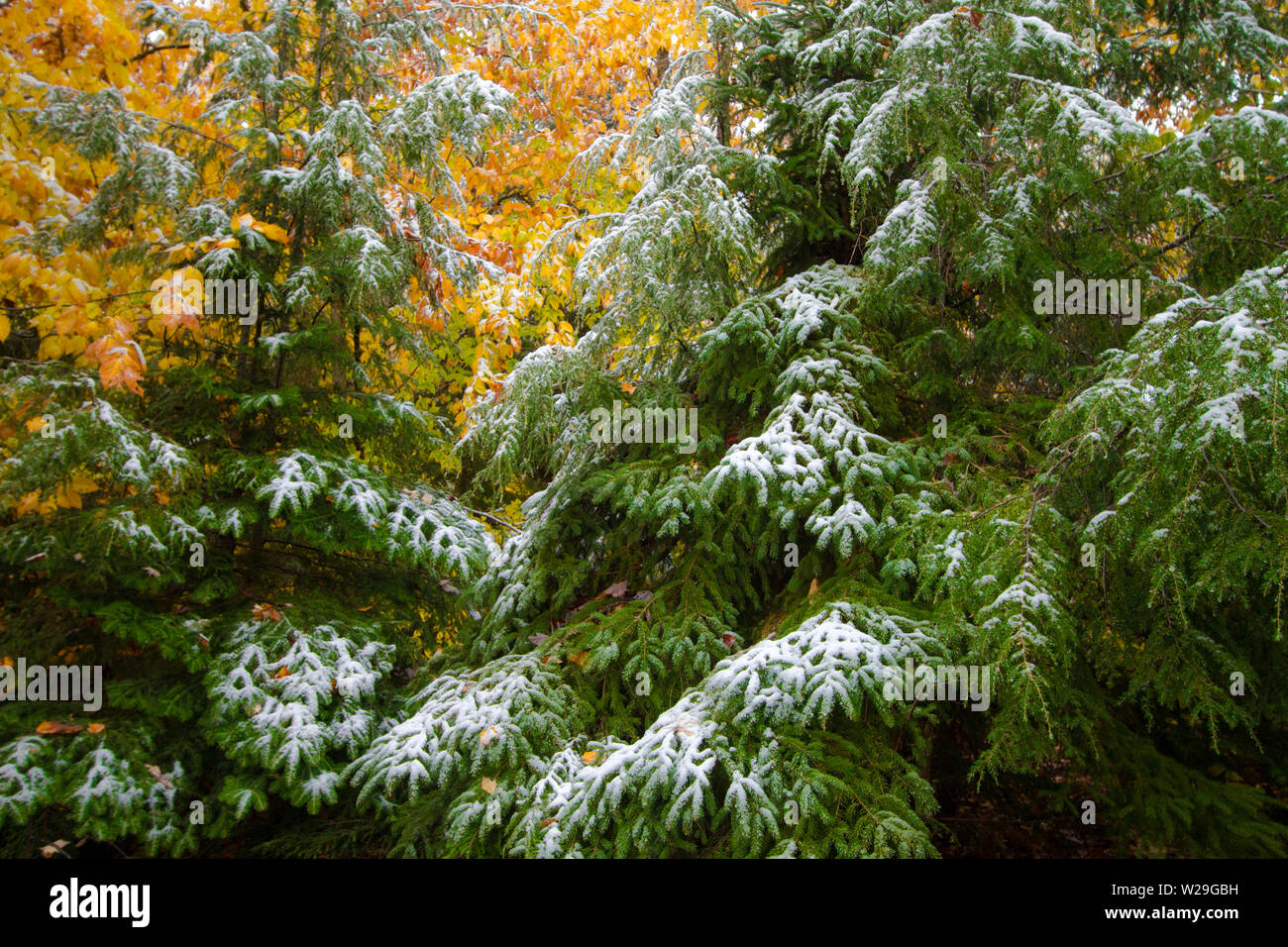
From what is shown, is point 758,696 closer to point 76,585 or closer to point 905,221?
point 905,221

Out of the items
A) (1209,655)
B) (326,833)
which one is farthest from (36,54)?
(1209,655)

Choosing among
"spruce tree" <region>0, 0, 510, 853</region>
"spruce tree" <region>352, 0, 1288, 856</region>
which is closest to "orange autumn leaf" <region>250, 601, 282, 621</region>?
"spruce tree" <region>0, 0, 510, 853</region>

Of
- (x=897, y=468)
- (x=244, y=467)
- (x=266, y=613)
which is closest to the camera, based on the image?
(x=897, y=468)

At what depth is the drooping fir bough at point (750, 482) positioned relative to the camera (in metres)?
3.05

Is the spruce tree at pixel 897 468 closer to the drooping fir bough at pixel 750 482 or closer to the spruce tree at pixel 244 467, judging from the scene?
the drooping fir bough at pixel 750 482

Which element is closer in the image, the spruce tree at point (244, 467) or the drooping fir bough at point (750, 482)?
the drooping fir bough at point (750, 482)

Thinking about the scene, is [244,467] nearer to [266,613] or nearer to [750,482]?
[266,613]

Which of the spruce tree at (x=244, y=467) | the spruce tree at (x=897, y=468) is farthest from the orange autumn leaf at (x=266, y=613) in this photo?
the spruce tree at (x=897, y=468)

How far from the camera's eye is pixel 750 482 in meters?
3.78

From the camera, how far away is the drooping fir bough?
10.0ft

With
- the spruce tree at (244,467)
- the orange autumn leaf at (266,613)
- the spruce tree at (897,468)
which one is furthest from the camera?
the orange autumn leaf at (266,613)

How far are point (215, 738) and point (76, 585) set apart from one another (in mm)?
1158

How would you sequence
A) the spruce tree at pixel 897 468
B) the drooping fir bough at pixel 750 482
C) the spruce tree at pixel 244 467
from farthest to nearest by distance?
the spruce tree at pixel 244 467
the drooping fir bough at pixel 750 482
the spruce tree at pixel 897 468

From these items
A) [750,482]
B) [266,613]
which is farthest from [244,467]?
[750,482]
